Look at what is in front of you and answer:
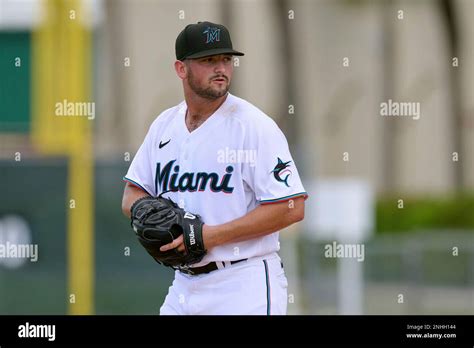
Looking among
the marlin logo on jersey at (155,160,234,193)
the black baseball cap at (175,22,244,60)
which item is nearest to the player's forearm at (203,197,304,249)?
the marlin logo on jersey at (155,160,234,193)

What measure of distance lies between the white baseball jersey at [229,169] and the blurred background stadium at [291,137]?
4.30 meters

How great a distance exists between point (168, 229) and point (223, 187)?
28 cm

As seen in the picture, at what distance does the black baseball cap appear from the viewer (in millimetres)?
4121

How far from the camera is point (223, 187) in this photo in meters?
4.20

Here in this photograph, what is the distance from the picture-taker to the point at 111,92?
1154 centimetres

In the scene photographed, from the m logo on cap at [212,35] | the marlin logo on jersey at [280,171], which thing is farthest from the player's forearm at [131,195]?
the m logo on cap at [212,35]

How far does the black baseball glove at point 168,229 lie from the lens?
412 centimetres

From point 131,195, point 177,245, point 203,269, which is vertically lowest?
point 203,269

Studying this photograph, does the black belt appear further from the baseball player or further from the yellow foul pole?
the yellow foul pole

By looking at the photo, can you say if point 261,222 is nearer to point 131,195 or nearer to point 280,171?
point 280,171

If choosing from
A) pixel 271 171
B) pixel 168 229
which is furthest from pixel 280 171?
pixel 168 229

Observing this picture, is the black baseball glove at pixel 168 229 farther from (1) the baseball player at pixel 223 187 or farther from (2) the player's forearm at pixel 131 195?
(2) the player's forearm at pixel 131 195
